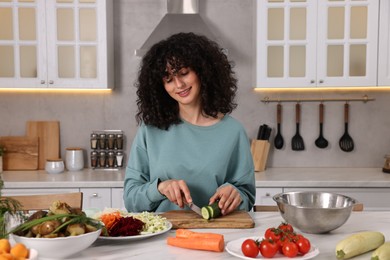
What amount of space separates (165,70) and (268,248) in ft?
3.10

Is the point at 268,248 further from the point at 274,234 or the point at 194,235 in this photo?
the point at 194,235

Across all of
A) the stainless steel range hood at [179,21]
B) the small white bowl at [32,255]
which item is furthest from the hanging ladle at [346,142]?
the small white bowl at [32,255]

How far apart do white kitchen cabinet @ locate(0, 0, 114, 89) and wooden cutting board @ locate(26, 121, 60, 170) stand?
45 centimetres

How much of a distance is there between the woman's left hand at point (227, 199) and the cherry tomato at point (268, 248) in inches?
17.3

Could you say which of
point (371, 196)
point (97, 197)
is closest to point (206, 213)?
point (97, 197)

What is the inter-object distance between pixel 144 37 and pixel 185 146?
2109mm

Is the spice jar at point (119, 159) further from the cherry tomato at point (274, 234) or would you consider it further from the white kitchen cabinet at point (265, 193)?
the cherry tomato at point (274, 234)

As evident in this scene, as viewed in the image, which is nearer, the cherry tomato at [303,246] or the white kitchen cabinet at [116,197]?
the cherry tomato at [303,246]

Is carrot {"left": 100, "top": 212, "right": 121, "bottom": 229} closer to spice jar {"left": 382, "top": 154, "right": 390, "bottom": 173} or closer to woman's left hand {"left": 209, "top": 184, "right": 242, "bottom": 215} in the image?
woman's left hand {"left": 209, "top": 184, "right": 242, "bottom": 215}

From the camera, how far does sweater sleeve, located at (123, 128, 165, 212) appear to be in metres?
2.10

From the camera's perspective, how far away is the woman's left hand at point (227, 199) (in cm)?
196

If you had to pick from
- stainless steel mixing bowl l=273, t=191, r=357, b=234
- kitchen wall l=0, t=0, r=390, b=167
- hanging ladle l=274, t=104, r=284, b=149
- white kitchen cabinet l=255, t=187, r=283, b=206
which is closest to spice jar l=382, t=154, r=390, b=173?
kitchen wall l=0, t=0, r=390, b=167

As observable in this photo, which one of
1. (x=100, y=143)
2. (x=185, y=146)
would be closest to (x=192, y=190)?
(x=185, y=146)

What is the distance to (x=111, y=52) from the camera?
397cm
